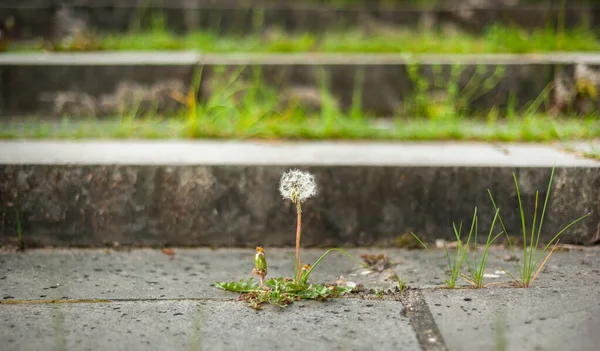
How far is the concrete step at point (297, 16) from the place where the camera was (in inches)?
167

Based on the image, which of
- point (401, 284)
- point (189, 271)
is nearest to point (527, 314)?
point (401, 284)

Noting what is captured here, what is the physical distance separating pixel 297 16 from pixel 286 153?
242 cm

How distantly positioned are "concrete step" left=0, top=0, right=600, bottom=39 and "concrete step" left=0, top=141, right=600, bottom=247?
8.22ft

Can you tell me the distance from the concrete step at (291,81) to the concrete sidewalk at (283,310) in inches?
49.6

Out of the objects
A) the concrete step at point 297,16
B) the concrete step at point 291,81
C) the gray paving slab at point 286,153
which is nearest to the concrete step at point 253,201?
the gray paving slab at point 286,153

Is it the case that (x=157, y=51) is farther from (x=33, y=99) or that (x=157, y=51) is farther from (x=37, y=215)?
(x=37, y=215)

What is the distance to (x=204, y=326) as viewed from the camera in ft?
4.39

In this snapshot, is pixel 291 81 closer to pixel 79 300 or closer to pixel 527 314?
pixel 79 300

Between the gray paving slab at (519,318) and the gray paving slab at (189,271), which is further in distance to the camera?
the gray paving slab at (189,271)

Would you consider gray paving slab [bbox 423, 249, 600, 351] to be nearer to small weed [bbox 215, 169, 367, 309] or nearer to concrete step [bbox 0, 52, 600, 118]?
small weed [bbox 215, 169, 367, 309]

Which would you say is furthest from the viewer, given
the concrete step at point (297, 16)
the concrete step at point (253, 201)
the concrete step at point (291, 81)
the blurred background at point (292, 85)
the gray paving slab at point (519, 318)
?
the concrete step at point (297, 16)

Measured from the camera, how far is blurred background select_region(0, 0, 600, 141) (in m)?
2.46

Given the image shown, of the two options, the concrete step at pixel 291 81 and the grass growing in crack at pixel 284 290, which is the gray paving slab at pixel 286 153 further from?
the concrete step at pixel 291 81

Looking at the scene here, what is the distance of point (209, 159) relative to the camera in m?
1.98
